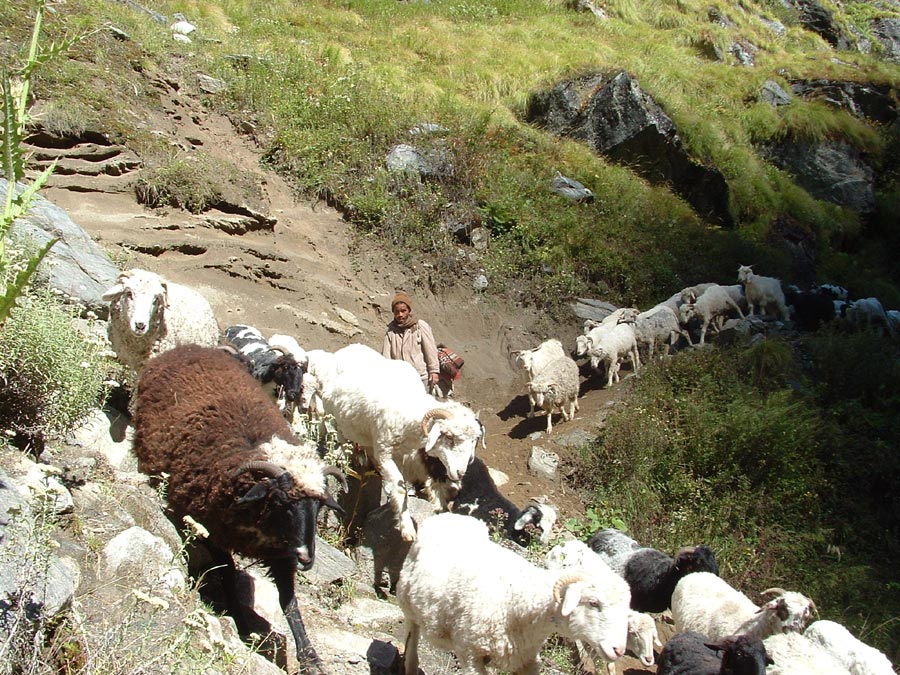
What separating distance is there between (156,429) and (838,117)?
27.5m

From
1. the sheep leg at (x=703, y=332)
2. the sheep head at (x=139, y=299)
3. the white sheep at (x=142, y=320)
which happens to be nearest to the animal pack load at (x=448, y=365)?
the white sheep at (x=142, y=320)

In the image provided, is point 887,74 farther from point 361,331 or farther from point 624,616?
point 624,616

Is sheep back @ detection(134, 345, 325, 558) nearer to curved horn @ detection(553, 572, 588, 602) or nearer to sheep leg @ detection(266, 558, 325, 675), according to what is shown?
sheep leg @ detection(266, 558, 325, 675)

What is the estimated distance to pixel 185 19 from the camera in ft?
57.0

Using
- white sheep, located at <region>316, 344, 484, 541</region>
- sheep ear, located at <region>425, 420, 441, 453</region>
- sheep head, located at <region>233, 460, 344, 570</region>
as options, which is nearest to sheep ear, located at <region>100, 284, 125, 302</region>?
white sheep, located at <region>316, 344, 484, 541</region>

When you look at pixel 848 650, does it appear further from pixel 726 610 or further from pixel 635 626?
pixel 635 626

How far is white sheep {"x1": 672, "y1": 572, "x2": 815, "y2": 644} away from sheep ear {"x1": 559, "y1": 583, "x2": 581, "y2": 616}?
1.49m

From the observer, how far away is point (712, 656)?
478 cm

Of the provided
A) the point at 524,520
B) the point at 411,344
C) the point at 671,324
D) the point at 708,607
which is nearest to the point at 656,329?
the point at 671,324

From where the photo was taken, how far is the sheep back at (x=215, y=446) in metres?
4.20

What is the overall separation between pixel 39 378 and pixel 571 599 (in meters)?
3.72

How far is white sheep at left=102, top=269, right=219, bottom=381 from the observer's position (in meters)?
6.01

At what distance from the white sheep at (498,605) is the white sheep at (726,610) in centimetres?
130

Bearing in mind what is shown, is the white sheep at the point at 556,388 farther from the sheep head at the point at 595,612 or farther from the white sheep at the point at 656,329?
the sheep head at the point at 595,612
